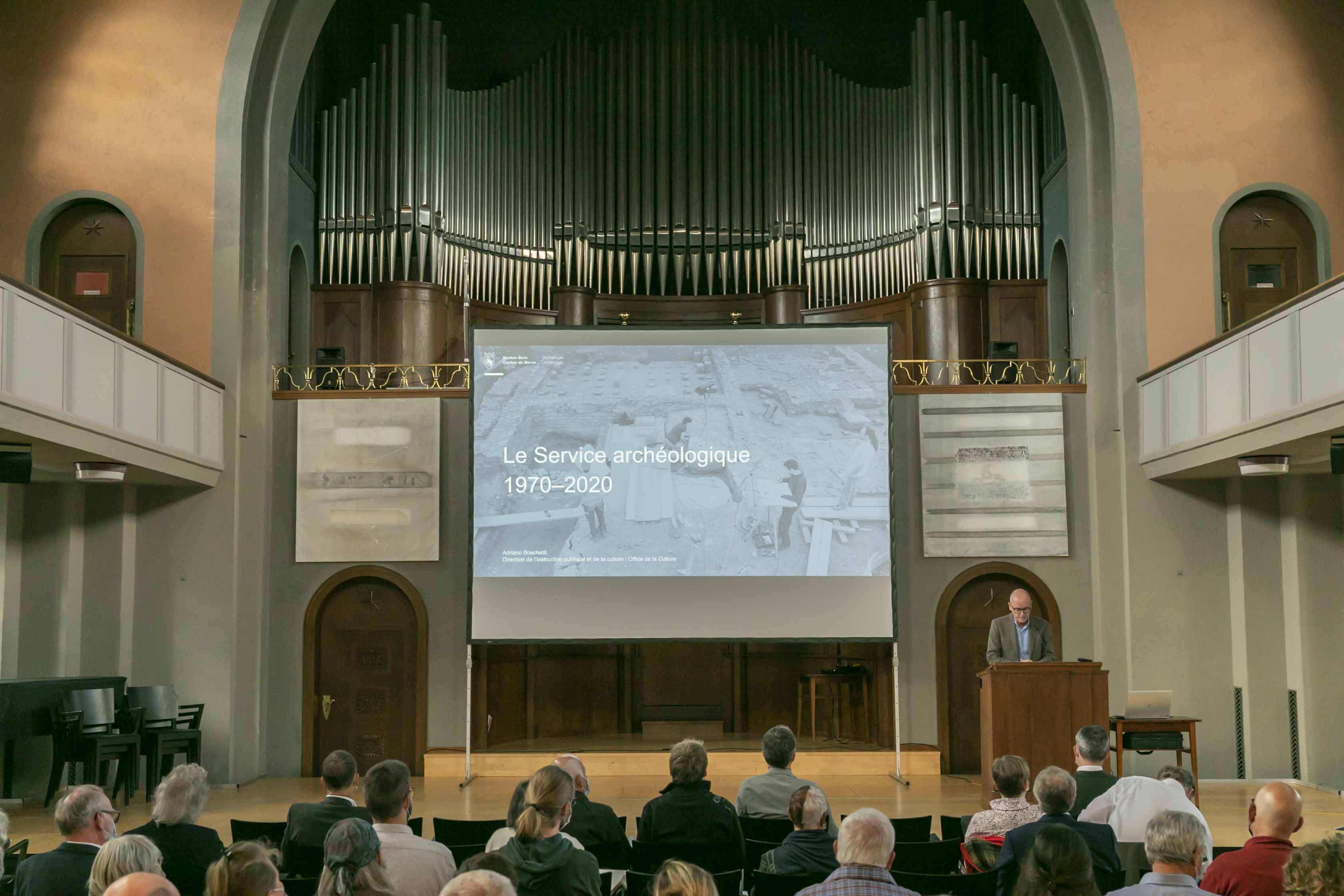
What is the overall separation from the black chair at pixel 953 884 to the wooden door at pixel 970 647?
780 centimetres

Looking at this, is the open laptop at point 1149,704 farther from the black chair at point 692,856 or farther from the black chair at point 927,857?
the black chair at point 692,856

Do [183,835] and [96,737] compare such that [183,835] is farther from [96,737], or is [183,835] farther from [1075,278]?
[1075,278]

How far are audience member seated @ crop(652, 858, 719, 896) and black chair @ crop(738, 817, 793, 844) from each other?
2.84 m

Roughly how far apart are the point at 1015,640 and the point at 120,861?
699 centimetres

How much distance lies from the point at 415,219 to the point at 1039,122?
6946 millimetres

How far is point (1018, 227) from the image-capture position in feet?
45.8

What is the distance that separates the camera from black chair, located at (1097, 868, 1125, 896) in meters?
4.72

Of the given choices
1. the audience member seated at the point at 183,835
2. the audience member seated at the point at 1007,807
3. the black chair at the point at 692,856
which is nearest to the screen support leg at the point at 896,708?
the audience member seated at the point at 1007,807

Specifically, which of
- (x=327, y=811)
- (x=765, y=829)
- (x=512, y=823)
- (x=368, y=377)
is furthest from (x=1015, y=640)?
(x=368, y=377)

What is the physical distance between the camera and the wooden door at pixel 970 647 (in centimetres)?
1231

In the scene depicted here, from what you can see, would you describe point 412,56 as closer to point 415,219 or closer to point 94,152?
point 415,219

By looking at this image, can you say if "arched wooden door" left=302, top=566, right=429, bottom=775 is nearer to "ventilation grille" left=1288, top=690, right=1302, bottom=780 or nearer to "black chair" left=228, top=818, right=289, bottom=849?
"black chair" left=228, top=818, right=289, bottom=849

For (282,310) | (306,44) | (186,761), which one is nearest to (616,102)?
(306,44)

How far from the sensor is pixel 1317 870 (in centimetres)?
336
